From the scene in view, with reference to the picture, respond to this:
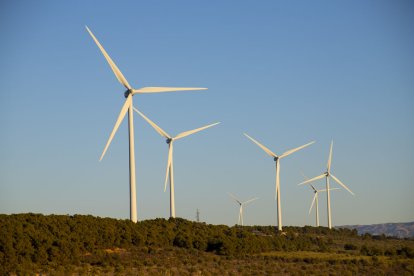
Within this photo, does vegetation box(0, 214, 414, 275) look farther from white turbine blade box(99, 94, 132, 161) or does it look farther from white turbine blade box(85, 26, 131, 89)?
white turbine blade box(85, 26, 131, 89)

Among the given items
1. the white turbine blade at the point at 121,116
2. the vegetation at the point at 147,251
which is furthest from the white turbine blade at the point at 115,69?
the vegetation at the point at 147,251

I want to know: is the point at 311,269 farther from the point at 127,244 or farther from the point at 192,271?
the point at 127,244

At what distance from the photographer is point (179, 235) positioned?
10331 centimetres

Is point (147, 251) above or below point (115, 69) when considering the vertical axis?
below

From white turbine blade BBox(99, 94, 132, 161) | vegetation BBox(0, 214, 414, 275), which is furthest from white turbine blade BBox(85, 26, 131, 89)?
vegetation BBox(0, 214, 414, 275)

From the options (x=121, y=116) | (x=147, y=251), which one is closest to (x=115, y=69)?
(x=121, y=116)

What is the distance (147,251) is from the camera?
298ft

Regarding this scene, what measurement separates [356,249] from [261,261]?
40.9 m

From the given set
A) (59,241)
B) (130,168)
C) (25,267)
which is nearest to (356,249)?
(130,168)

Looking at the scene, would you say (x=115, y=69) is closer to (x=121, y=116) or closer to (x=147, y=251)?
(x=121, y=116)

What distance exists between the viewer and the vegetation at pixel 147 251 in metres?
73.7

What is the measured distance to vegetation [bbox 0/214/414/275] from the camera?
73.7 metres

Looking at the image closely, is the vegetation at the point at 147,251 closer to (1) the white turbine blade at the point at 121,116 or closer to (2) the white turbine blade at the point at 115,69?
(1) the white turbine blade at the point at 121,116

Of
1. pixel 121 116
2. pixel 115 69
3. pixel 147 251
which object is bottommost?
pixel 147 251
